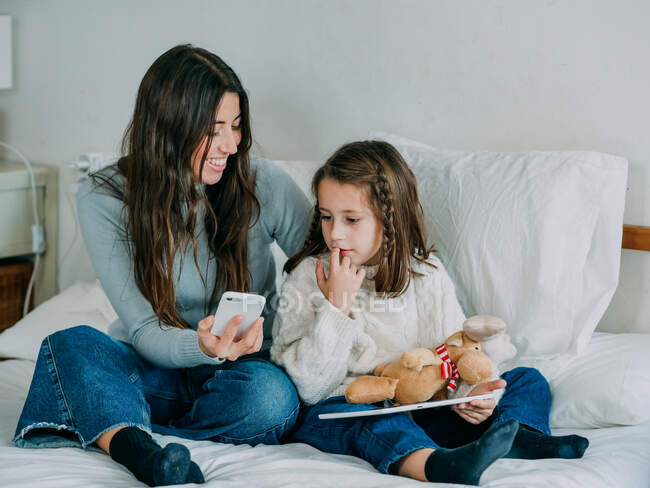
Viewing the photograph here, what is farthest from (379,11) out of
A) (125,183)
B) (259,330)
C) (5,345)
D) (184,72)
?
(5,345)

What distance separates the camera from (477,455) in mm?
887

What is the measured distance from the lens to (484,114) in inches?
58.6

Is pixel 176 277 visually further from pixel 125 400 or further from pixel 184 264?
pixel 125 400

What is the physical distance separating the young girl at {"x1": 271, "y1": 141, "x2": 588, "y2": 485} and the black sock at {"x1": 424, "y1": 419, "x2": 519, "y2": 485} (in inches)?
4.8

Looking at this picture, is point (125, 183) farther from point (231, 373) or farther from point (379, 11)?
point (379, 11)

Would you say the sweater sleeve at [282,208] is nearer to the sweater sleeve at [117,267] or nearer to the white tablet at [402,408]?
the sweater sleeve at [117,267]

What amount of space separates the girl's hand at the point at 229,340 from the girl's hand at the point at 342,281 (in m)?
0.15

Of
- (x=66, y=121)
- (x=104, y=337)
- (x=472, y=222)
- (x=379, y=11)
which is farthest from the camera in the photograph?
(x=66, y=121)

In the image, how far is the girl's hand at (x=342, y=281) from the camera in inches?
45.3

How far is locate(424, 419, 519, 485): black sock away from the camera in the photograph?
0.89m

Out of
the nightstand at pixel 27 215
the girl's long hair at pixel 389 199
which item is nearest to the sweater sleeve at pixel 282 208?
the girl's long hair at pixel 389 199

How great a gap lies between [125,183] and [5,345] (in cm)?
61

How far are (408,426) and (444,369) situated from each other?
11cm

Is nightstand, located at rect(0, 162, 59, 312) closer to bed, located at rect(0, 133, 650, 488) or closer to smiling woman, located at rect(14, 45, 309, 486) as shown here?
bed, located at rect(0, 133, 650, 488)
